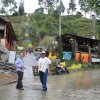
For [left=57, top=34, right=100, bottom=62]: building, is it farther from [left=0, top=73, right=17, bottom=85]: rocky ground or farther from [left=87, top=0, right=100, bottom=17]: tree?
[left=0, top=73, right=17, bottom=85]: rocky ground

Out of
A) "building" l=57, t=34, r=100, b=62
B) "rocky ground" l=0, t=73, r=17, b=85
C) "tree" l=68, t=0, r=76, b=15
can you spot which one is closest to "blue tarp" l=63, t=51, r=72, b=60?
"building" l=57, t=34, r=100, b=62

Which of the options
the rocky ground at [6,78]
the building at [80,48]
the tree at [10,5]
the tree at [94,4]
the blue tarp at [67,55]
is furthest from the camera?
the tree at [10,5]

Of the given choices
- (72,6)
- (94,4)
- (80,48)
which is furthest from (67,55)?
(72,6)

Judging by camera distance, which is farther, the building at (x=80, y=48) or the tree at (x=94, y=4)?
the building at (x=80, y=48)

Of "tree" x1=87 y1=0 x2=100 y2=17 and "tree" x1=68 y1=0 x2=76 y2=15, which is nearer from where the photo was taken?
"tree" x1=87 y1=0 x2=100 y2=17

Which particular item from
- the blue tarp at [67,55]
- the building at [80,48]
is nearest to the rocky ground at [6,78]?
the blue tarp at [67,55]

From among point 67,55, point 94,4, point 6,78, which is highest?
point 94,4

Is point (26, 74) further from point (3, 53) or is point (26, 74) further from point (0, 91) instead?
point (0, 91)

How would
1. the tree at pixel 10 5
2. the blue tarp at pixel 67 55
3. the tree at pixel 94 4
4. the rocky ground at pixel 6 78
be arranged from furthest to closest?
the tree at pixel 10 5, the blue tarp at pixel 67 55, the tree at pixel 94 4, the rocky ground at pixel 6 78

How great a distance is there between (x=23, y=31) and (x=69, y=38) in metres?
40.2

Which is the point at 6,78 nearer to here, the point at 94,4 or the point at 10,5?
the point at 94,4

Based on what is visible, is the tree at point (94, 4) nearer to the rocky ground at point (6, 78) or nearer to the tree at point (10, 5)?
the rocky ground at point (6, 78)

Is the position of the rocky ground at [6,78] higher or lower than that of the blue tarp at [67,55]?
lower

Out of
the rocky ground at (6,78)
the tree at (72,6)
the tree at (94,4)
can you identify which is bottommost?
the rocky ground at (6,78)
